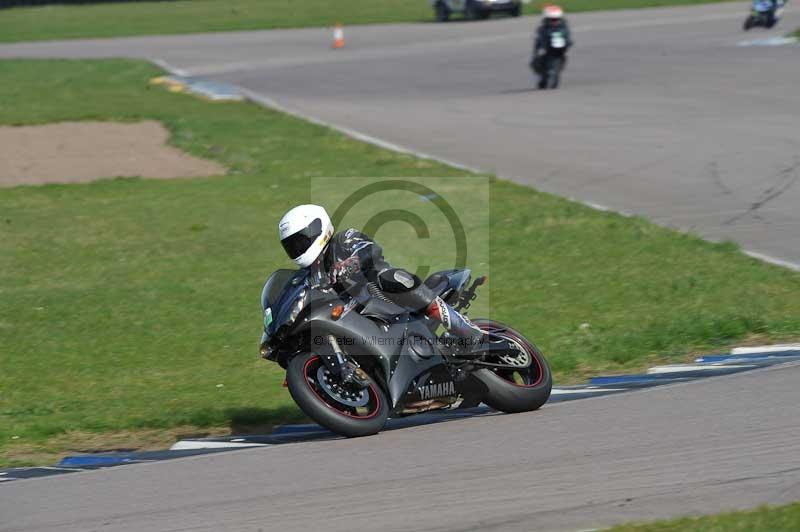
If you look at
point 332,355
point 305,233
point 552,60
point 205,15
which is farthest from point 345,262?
point 205,15

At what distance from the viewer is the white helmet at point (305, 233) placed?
6.61 m

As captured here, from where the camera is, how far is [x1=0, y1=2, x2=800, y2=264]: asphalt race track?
46.8ft

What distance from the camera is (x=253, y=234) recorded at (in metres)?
13.5

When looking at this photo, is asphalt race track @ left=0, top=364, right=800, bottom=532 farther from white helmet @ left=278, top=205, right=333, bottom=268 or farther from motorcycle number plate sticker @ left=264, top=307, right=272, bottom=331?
white helmet @ left=278, top=205, right=333, bottom=268

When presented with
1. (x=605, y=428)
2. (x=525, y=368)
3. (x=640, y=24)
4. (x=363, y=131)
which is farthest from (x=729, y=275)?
(x=640, y=24)

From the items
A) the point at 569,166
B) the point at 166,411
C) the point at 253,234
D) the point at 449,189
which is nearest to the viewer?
the point at 166,411

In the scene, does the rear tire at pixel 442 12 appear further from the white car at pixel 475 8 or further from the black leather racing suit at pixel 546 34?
the black leather racing suit at pixel 546 34

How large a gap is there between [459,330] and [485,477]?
1.47 m

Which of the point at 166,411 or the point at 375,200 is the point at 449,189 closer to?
the point at 375,200

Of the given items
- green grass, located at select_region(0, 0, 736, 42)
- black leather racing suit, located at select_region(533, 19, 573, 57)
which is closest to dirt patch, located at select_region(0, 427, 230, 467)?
black leather racing suit, located at select_region(533, 19, 573, 57)

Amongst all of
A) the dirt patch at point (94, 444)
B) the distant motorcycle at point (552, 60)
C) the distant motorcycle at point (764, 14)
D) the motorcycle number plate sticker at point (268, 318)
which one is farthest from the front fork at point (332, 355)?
the distant motorcycle at point (764, 14)

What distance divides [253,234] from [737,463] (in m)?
8.77

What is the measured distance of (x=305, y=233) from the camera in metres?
6.62

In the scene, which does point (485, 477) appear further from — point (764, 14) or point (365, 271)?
point (764, 14)
